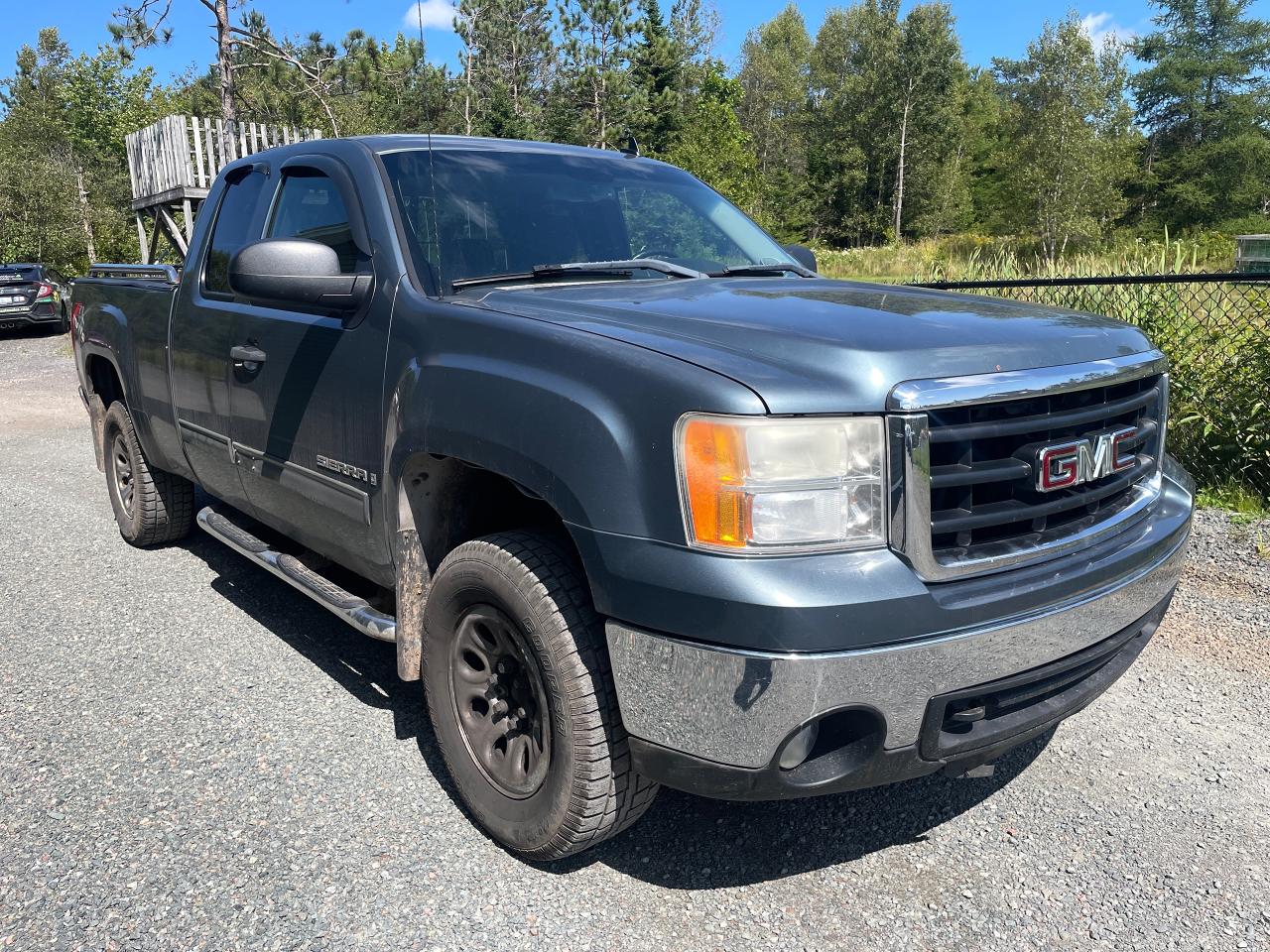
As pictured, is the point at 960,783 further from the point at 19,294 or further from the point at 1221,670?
the point at 19,294

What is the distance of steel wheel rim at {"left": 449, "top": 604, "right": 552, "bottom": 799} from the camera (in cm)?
251

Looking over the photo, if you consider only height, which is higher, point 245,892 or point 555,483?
point 555,483

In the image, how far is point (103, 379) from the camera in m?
5.74

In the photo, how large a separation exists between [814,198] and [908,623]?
68129mm

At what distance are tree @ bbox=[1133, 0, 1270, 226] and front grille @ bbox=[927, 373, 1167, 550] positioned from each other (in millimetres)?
64103

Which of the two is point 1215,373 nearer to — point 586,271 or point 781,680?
point 586,271

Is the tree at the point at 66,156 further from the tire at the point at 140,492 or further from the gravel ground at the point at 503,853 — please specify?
the gravel ground at the point at 503,853

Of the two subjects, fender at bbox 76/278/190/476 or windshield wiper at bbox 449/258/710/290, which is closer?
windshield wiper at bbox 449/258/710/290

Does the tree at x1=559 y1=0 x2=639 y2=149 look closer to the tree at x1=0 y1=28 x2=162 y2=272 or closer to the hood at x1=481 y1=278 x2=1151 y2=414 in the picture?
the tree at x1=0 y1=28 x2=162 y2=272

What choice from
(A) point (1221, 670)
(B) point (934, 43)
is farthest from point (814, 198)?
(A) point (1221, 670)

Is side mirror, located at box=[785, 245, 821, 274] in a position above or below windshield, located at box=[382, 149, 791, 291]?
below

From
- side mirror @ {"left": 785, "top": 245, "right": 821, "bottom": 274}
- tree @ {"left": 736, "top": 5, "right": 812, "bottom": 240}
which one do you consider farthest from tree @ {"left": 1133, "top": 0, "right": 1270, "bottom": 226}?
side mirror @ {"left": 785, "top": 245, "right": 821, "bottom": 274}

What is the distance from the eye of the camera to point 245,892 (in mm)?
2498

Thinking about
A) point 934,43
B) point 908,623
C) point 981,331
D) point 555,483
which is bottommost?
point 908,623
